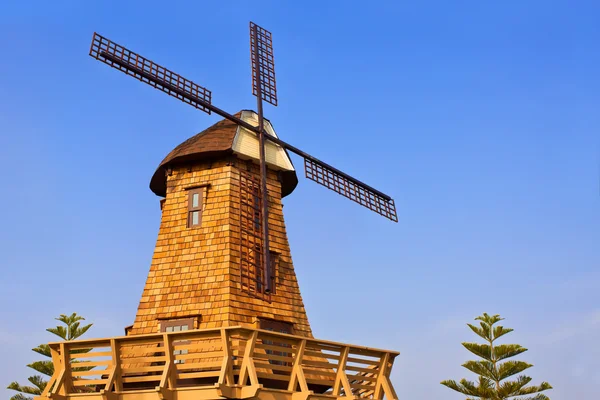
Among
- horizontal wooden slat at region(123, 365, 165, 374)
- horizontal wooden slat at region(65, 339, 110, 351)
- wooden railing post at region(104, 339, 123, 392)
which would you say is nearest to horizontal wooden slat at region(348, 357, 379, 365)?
horizontal wooden slat at region(123, 365, 165, 374)

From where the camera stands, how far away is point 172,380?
1066cm

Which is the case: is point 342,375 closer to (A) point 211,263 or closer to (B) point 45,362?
(A) point 211,263

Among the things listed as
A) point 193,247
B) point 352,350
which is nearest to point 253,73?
point 193,247

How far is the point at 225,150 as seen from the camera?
1437 centimetres

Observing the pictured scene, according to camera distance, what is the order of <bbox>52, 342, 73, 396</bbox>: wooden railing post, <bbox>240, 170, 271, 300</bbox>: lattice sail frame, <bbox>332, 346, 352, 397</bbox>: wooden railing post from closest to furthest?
<bbox>52, 342, 73, 396</bbox>: wooden railing post → <bbox>332, 346, 352, 397</bbox>: wooden railing post → <bbox>240, 170, 271, 300</bbox>: lattice sail frame

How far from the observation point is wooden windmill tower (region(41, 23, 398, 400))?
11.4 m

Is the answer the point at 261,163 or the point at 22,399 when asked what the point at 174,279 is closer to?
the point at 261,163

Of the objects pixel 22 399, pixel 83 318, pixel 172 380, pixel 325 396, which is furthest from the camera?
pixel 83 318

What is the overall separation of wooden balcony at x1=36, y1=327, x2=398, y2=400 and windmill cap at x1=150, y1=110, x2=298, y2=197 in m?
4.34

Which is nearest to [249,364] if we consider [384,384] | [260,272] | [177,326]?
[177,326]

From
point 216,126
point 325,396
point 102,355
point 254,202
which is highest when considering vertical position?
point 216,126

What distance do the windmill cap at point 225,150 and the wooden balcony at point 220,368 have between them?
4.34 metres

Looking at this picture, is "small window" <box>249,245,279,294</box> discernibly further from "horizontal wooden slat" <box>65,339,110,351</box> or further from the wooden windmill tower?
"horizontal wooden slat" <box>65,339,110,351</box>

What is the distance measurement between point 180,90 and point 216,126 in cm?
128
